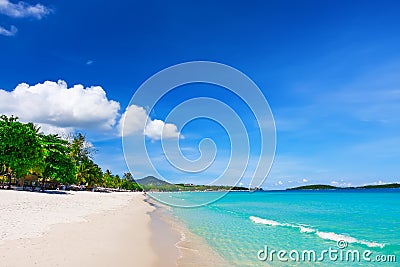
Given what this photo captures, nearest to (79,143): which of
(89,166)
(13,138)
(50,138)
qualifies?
(89,166)

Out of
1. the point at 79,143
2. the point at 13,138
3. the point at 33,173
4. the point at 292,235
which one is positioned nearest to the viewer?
the point at 292,235

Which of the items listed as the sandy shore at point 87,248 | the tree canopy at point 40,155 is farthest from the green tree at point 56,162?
the sandy shore at point 87,248

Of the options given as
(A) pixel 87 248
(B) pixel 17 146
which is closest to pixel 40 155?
(B) pixel 17 146

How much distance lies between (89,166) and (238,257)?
6829 cm

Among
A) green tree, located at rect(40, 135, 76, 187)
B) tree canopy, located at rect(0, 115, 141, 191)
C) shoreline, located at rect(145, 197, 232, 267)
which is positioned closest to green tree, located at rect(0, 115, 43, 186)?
tree canopy, located at rect(0, 115, 141, 191)

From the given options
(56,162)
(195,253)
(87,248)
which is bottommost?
(195,253)

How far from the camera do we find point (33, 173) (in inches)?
2044

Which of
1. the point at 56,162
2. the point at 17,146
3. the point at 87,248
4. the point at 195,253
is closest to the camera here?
the point at 87,248

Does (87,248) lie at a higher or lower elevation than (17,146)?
lower

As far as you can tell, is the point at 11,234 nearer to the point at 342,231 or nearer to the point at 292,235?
the point at 292,235

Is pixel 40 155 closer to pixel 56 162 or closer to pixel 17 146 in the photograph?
pixel 17 146

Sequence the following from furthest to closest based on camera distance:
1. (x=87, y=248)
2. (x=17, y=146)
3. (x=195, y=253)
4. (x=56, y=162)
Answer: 1. (x=56, y=162)
2. (x=17, y=146)
3. (x=195, y=253)
4. (x=87, y=248)

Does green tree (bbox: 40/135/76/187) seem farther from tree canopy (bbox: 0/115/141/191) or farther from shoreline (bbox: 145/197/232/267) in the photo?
shoreline (bbox: 145/197/232/267)

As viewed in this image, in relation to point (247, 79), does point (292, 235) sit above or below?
below
